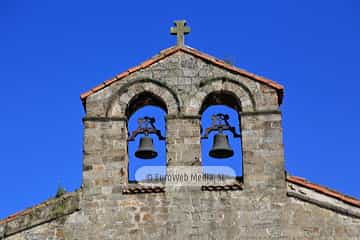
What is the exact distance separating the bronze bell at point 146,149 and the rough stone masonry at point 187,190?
1.37 ft

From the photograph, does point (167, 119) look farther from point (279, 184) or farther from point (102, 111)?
point (279, 184)

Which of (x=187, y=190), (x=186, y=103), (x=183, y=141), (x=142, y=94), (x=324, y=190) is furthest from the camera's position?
(x=142, y=94)

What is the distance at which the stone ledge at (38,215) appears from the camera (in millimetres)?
14352

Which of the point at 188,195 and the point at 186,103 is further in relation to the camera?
the point at 186,103

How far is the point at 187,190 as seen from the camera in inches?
569

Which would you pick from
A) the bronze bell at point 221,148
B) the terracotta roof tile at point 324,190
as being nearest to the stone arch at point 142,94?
the bronze bell at point 221,148

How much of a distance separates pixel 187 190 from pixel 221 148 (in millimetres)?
1016

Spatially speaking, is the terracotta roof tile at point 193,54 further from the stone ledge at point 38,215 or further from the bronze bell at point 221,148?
the stone ledge at point 38,215

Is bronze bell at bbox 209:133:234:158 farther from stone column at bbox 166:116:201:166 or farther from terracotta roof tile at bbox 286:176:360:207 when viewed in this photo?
terracotta roof tile at bbox 286:176:360:207

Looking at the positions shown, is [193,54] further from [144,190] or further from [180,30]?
[144,190]

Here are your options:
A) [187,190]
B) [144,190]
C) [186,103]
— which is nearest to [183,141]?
[186,103]

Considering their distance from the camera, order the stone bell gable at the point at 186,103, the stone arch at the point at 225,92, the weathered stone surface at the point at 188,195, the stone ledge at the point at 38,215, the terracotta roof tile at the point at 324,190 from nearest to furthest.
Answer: the weathered stone surface at the point at 188,195 < the terracotta roof tile at the point at 324,190 < the stone ledge at the point at 38,215 < the stone bell gable at the point at 186,103 < the stone arch at the point at 225,92

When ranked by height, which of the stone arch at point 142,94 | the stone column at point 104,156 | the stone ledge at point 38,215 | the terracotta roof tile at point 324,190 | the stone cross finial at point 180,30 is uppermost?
the stone cross finial at point 180,30

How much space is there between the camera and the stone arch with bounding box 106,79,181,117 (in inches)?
593
